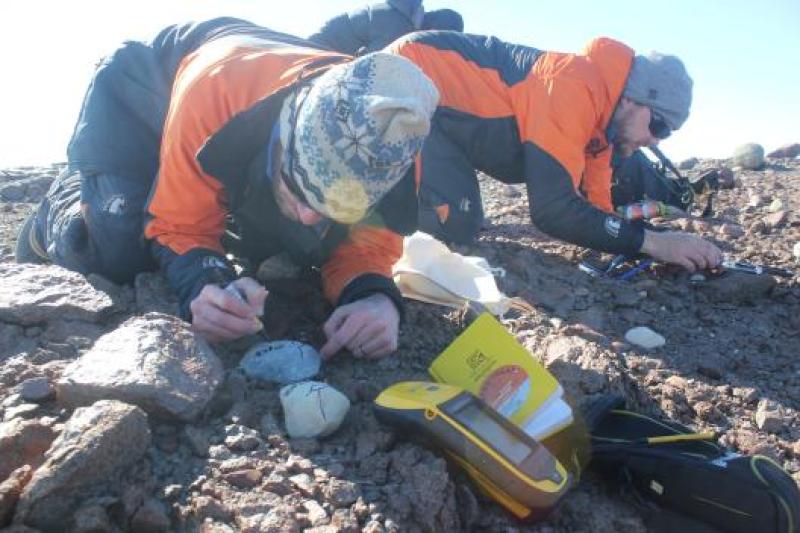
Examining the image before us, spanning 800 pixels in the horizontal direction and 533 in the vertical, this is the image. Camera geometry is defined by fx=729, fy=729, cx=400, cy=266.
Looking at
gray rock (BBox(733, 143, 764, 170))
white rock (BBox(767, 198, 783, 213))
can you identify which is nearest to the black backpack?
white rock (BBox(767, 198, 783, 213))

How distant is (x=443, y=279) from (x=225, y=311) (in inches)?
53.2

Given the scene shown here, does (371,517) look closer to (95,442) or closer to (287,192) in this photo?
(95,442)

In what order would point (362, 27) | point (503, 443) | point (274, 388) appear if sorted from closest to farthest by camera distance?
point (503, 443) < point (274, 388) < point (362, 27)

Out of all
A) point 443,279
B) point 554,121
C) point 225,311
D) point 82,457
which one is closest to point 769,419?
point 443,279

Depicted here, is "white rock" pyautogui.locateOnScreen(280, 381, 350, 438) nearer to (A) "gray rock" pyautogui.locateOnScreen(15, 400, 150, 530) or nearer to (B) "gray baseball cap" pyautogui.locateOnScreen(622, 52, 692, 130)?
(A) "gray rock" pyautogui.locateOnScreen(15, 400, 150, 530)

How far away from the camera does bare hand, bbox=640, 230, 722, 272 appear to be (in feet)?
14.8

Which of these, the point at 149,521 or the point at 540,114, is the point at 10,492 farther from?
the point at 540,114

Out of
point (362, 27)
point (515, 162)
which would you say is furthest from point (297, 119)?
point (362, 27)

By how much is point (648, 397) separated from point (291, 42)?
7.69 ft

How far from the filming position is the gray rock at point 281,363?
2.60 metres

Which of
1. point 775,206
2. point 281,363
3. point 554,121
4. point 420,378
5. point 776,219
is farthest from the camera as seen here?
point 775,206

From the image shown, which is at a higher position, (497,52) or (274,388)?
(497,52)

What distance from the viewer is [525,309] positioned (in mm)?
3842

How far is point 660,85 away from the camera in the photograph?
179 inches
